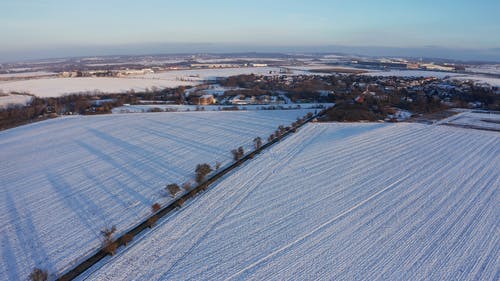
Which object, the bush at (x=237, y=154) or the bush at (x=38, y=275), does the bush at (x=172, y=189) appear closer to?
the bush at (x=237, y=154)

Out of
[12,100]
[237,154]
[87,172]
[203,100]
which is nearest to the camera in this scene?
[87,172]

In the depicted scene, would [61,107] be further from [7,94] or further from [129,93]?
[7,94]

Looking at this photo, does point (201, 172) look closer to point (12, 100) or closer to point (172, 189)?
point (172, 189)

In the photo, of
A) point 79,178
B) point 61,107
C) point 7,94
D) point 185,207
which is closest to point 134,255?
point 185,207

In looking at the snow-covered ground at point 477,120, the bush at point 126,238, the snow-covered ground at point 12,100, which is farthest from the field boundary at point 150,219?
the snow-covered ground at point 12,100

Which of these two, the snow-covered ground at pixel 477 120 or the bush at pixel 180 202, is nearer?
the bush at pixel 180 202

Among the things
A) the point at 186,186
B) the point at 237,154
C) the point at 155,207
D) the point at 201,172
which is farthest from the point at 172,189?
the point at 237,154
